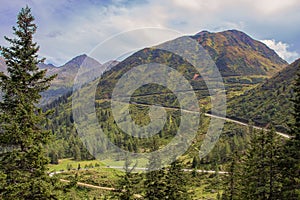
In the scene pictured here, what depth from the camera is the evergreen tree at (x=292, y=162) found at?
23.0m

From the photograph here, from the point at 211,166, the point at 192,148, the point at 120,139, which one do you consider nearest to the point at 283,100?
the point at 192,148

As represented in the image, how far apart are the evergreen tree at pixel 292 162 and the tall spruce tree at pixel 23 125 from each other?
62.7ft

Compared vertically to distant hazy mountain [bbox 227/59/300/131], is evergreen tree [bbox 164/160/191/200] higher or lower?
lower

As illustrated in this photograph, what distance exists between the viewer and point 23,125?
55.4 feet

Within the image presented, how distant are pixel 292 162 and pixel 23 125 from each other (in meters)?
21.5

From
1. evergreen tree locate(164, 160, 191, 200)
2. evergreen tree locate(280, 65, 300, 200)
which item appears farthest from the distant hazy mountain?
evergreen tree locate(280, 65, 300, 200)

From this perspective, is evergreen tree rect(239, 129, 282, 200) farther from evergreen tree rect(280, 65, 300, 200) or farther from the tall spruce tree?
the tall spruce tree

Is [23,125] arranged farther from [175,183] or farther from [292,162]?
[292,162]

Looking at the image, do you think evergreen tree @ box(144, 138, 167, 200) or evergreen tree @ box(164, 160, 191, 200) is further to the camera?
evergreen tree @ box(164, 160, 191, 200)

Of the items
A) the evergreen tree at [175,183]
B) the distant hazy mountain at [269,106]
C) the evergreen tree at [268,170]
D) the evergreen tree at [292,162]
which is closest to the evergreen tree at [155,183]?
the evergreen tree at [175,183]

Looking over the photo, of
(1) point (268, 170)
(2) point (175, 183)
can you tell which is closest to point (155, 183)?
(2) point (175, 183)

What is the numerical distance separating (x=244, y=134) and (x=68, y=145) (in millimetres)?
122880

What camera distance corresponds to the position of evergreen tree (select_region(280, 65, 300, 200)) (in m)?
23.0

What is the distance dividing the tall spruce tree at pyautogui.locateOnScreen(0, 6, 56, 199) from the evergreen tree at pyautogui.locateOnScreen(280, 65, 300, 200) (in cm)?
1911
